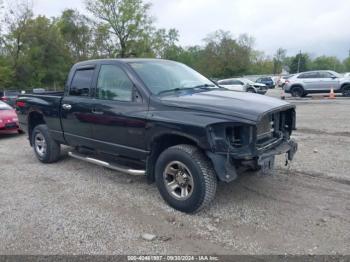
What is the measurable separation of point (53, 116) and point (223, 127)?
3.56 metres

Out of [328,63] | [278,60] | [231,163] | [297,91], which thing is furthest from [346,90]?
[328,63]

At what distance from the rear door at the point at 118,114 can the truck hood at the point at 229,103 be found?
48 cm

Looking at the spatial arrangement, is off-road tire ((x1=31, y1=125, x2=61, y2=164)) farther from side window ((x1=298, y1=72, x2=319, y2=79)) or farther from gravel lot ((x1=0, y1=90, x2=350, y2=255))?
side window ((x1=298, y1=72, x2=319, y2=79))

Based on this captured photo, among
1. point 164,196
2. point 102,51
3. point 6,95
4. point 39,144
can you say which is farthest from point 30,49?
point 164,196

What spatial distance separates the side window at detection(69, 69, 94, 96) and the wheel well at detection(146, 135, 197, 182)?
1618 mm

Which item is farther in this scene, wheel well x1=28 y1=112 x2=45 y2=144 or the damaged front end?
wheel well x1=28 y1=112 x2=45 y2=144

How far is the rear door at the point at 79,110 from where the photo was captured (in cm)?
511

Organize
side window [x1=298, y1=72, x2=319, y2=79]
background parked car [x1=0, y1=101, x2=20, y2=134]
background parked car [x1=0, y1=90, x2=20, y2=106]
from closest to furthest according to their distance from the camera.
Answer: background parked car [x1=0, y1=101, x2=20, y2=134] < background parked car [x1=0, y1=90, x2=20, y2=106] < side window [x1=298, y1=72, x2=319, y2=79]

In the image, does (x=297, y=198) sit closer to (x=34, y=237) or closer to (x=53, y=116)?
(x=34, y=237)

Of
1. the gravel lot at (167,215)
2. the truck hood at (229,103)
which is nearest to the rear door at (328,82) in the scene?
the gravel lot at (167,215)

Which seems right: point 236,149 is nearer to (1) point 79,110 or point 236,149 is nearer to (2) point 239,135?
(2) point 239,135

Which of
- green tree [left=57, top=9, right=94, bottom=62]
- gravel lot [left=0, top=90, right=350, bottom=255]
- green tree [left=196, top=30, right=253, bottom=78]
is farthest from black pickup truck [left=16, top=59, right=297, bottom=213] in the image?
green tree [left=196, top=30, right=253, bottom=78]

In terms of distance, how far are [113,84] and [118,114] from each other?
0.53m

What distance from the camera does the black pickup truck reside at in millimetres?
3648
